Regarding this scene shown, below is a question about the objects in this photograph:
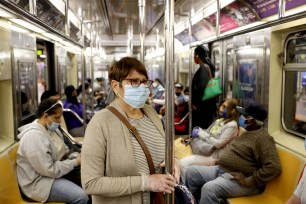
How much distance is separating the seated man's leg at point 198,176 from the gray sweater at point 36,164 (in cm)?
141

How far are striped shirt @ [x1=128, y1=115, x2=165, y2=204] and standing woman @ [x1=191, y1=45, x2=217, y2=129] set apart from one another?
303 centimetres

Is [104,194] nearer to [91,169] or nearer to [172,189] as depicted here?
[91,169]

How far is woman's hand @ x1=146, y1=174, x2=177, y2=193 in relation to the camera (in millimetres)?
1243

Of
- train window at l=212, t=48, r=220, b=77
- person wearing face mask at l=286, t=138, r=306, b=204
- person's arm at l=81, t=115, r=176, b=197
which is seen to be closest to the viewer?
person's arm at l=81, t=115, r=176, b=197

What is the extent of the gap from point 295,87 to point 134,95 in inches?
95.5

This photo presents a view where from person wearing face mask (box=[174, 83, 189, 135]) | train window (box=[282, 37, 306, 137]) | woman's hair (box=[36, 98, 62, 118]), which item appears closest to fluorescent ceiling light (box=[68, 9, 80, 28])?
person wearing face mask (box=[174, 83, 189, 135])

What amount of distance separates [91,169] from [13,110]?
2.41 m

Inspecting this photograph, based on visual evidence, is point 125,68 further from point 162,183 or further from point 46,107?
point 46,107

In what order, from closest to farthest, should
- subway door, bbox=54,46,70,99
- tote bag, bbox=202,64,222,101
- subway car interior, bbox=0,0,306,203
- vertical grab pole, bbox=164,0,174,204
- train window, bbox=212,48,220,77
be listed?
vertical grab pole, bbox=164,0,174,204 < subway car interior, bbox=0,0,306,203 < tote bag, bbox=202,64,222,101 < train window, bbox=212,48,220,77 < subway door, bbox=54,46,70,99

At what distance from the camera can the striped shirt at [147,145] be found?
5.02ft

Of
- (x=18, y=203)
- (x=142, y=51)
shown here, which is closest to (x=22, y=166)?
(x=18, y=203)

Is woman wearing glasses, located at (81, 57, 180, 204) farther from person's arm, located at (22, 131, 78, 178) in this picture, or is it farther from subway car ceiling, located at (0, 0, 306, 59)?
person's arm, located at (22, 131, 78, 178)

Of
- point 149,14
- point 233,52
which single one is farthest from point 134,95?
point 149,14

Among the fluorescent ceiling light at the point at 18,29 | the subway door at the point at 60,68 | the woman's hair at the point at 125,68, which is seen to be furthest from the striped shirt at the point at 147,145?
the subway door at the point at 60,68
